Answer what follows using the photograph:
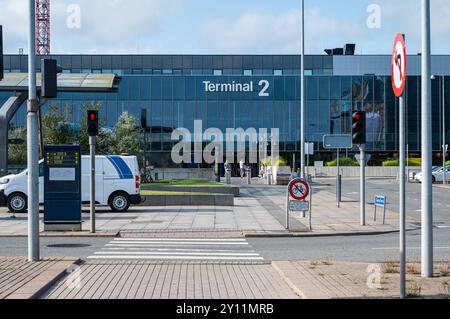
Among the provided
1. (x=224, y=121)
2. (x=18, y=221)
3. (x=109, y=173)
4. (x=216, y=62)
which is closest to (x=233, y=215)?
(x=109, y=173)

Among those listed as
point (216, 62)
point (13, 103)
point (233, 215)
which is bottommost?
point (233, 215)

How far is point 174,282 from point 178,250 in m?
4.93

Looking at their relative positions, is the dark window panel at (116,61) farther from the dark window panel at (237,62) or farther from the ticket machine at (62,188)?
the ticket machine at (62,188)

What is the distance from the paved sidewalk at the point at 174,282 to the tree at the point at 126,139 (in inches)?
1394

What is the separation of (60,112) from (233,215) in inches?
933

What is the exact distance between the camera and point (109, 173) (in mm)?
26672

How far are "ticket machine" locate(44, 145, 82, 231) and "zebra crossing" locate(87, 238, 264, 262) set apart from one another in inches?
84.1

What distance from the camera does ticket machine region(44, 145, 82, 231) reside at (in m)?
19.2

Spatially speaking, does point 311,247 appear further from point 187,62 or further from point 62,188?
point 187,62

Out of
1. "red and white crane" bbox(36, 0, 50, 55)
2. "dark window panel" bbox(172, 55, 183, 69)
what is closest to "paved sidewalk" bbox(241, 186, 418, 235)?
"dark window panel" bbox(172, 55, 183, 69)

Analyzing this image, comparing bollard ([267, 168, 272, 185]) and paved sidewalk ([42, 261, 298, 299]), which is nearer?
paved sidewalk ([42, 261, 298, 299])

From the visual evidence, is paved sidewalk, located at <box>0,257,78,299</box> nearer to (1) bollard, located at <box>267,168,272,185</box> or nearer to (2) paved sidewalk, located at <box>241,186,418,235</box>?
(2) paved sidewalk, located at <box>241,186,418,235</box>

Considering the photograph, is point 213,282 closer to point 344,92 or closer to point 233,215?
point 233,215
